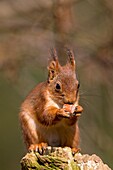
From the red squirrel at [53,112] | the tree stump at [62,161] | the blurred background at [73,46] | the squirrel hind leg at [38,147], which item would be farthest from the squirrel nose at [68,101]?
the blurred background at [73,46]

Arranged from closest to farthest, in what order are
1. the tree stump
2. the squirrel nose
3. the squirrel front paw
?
the tree stump < the squirrel front paw < the squirrel nose

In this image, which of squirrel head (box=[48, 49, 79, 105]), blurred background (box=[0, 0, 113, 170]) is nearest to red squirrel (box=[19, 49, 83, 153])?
squirrel head (box=[48, 49, 79, 105])

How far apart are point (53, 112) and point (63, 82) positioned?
0.20 meters

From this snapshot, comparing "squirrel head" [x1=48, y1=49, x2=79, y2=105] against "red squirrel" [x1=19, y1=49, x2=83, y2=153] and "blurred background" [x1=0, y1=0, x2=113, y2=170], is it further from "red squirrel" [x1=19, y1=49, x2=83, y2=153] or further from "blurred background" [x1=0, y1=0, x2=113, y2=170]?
"blurred background" [x1=0, y1=0, x2=113, y2=170]

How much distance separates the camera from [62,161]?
2996 millimetres

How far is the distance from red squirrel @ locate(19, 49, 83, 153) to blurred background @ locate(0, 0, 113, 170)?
42.6 inches

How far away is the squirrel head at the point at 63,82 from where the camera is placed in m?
3.67

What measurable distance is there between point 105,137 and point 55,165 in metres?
2.46

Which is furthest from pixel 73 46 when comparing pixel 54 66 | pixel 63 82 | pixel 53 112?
pixel 53 112

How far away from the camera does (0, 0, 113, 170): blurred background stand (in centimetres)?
516

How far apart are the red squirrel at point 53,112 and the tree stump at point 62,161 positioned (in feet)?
1.56

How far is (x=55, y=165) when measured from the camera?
2982 mm

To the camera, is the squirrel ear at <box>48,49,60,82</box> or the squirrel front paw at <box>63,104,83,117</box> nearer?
the squirrel front paw at <box>63,104,83,117</box>

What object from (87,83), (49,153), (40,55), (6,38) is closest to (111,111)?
(87,83)
